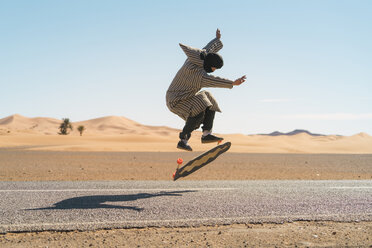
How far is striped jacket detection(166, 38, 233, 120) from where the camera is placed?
17.4ft

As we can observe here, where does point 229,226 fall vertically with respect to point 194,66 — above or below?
below

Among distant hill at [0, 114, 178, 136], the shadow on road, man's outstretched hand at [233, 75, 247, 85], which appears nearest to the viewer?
the shadow on road

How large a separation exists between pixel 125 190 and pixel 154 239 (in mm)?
2720

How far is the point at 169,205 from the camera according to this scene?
4680mm

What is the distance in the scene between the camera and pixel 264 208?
4629mm

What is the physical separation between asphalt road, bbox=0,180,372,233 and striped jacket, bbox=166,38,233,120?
135 centimetres

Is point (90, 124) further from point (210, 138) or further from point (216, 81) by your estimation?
point (216, 81)

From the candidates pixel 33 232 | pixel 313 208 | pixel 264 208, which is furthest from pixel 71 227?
pixel 313 208

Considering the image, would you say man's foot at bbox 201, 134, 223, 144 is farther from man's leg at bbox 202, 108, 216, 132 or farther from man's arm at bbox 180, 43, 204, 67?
man's arm at bbox 180, 43, 204, 67

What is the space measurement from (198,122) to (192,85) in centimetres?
65

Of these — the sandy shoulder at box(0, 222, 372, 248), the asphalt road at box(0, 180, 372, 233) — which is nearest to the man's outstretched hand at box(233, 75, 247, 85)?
the asphalt road at box(0, 180, 372, 233)

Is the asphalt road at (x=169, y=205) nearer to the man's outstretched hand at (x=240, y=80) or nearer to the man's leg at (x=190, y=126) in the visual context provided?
the man's leg at (x=190, y=126)

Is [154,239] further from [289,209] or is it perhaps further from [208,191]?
[208,191]

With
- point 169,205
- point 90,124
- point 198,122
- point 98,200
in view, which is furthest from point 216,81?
point 90,124
